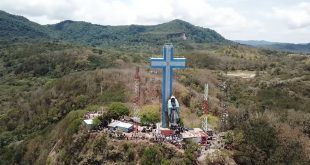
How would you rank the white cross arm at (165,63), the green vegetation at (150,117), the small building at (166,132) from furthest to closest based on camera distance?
1. the green vegetation at (150,117)
2. the white cross arm at (165,63)
3. the small building at (166,132)

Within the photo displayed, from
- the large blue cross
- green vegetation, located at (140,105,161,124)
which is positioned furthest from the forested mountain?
the large blue cross

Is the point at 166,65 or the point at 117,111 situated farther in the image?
the point at 117,111

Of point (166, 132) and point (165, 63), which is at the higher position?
point (165, 63)

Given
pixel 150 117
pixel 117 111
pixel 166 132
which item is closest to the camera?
pixel 166 132

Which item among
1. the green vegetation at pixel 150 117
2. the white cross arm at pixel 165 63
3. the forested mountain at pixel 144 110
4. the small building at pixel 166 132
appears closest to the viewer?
the forested mountain at pixel 144 110

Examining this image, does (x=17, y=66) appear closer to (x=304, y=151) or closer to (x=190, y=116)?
(x=190, y=116)

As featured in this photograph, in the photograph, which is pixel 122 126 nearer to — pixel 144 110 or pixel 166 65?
pixel 144 110

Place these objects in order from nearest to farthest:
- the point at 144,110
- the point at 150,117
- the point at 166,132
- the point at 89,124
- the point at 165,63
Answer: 1. the point at 166,132
2. the point at 165,63
3. the point at 89,124
4. the point at 150,117
5. the point at 144,110

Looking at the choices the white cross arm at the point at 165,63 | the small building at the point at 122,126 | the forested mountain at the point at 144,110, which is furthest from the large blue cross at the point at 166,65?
the forested mountain at the point at 144,110

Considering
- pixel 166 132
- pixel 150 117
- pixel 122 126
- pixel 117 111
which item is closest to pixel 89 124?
pixel 122 126

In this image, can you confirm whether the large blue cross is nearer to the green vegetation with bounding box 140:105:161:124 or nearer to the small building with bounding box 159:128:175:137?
the small building with bounding box 159:128:175:137

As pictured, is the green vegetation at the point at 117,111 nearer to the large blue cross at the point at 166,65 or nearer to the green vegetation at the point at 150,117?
the green vegetation at the point at 150,117

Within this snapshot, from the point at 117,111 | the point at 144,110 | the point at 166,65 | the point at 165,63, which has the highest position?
the point at 165,63

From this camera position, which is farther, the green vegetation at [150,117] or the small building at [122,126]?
the green vegetation at [150,117]
